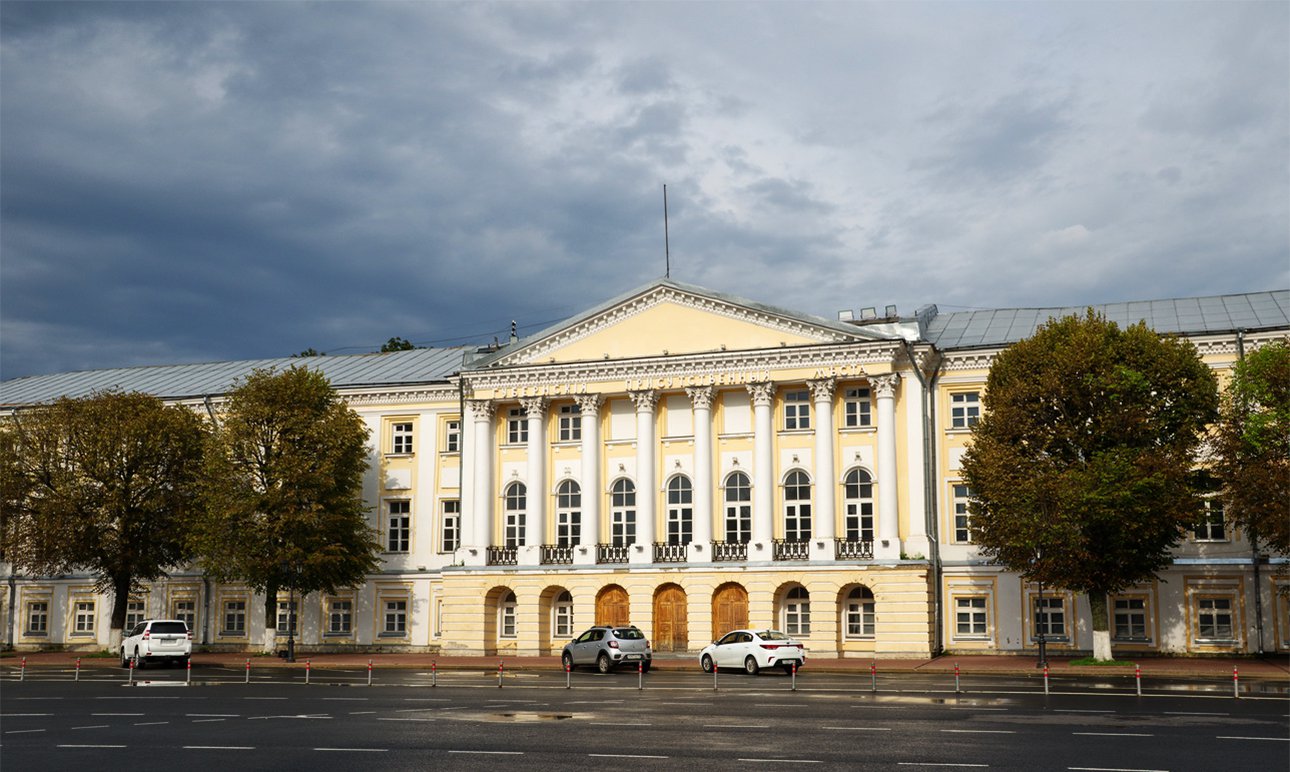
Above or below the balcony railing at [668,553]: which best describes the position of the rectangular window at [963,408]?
above

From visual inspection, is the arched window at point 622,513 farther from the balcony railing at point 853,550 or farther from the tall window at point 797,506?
the balcony railing at point 853,550

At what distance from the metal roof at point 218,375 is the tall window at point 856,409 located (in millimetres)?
19218

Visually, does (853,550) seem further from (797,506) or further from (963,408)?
(963,408)

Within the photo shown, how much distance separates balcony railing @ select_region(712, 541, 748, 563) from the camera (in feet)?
168

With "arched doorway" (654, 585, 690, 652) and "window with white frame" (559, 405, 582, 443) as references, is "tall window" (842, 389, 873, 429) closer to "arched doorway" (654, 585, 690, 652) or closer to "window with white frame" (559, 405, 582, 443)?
"arched doorway" (654, 585, 690, 652)

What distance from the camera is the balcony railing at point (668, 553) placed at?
52250 millimetres

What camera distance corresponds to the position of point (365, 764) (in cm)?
1859

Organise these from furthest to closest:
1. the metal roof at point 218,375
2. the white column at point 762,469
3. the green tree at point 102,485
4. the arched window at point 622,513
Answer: the metal roof at point 218,375, the arched window at point 622,513, the green tree at point 102,485, the white column at point 762,469

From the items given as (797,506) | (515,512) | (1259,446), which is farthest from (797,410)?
(1259,446)

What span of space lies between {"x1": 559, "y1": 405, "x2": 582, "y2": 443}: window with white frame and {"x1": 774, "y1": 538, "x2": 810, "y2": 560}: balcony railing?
10.8m

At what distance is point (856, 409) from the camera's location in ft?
171

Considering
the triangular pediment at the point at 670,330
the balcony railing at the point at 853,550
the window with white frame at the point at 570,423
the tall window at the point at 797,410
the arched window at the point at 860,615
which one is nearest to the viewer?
the balcony railing at the point at 853,550

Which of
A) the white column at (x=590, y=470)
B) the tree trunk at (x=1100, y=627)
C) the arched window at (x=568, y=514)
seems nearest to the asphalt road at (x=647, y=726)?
the tree trunk at (x=1100, y=627)

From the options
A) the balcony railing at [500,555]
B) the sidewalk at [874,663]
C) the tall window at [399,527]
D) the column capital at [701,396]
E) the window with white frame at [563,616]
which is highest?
the column capital at [701,396]
